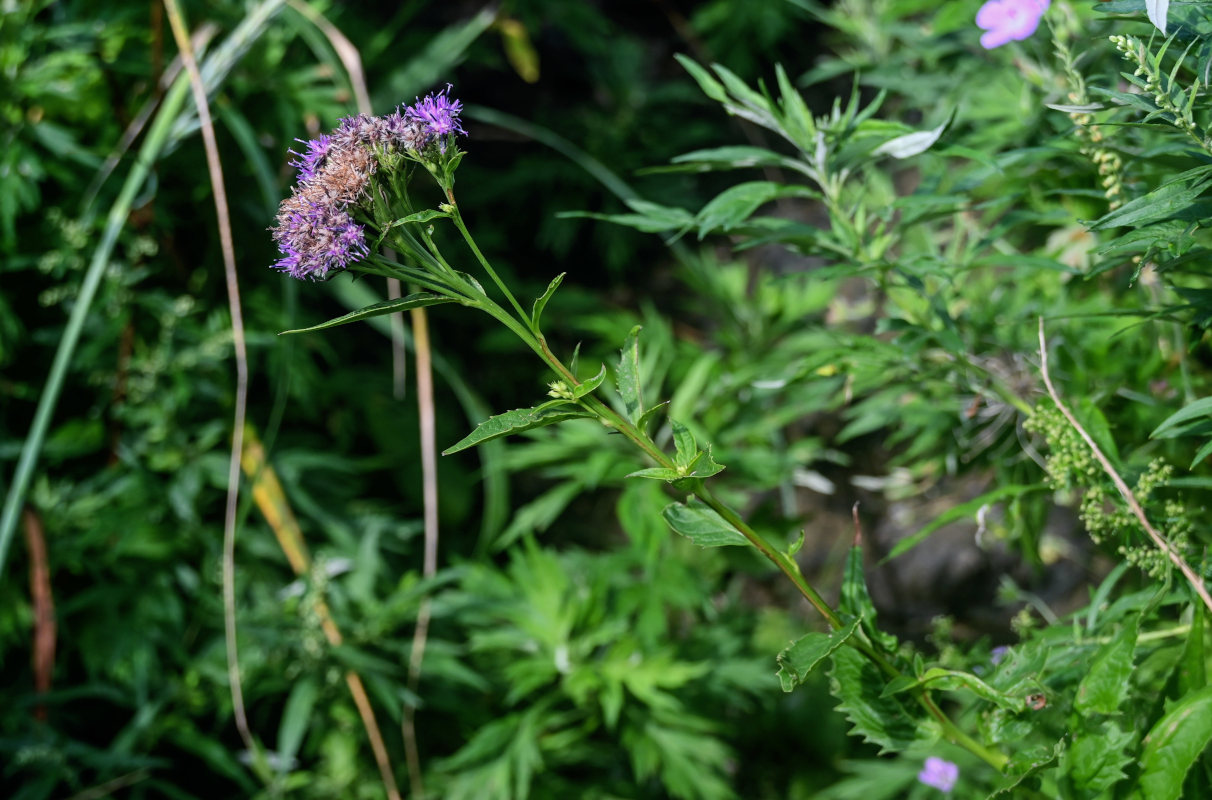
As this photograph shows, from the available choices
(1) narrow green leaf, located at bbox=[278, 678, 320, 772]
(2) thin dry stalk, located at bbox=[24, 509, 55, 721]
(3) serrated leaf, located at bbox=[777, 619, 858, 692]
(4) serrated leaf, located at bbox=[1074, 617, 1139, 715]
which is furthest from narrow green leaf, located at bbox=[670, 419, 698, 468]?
(2) thin dry stalk, located at bbox=[24, 509, 55, 721]

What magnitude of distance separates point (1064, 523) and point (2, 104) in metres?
2.11

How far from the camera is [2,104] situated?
156 cm

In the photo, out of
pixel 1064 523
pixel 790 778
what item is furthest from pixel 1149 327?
pixel 790 778

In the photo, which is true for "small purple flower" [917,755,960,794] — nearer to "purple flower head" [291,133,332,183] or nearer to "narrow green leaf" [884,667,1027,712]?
"narrow green leaf" [884,667,1027,712]

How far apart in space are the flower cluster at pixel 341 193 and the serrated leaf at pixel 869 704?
47cm

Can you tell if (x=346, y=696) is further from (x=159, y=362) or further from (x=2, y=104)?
(x=2, y=104)

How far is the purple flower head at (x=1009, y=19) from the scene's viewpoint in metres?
0.92

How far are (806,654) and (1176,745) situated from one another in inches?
10.4

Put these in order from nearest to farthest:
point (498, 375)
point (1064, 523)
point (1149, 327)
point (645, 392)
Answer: point (1149, 327) < point (645, 392) < point (1064, 523) < point (498, 375)

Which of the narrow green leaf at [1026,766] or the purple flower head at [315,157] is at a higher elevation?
the purple flower head at [315,157]

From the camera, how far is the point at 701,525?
0.69m

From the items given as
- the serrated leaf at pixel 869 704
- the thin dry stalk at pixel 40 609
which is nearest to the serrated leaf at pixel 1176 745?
the serrated leaf at pixel 869 704

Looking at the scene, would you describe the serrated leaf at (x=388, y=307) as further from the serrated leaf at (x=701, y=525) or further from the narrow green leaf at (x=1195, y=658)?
the narrow green leaf at (x=1195, y=658)

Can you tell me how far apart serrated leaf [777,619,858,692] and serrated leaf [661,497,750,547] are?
8 centimetres
